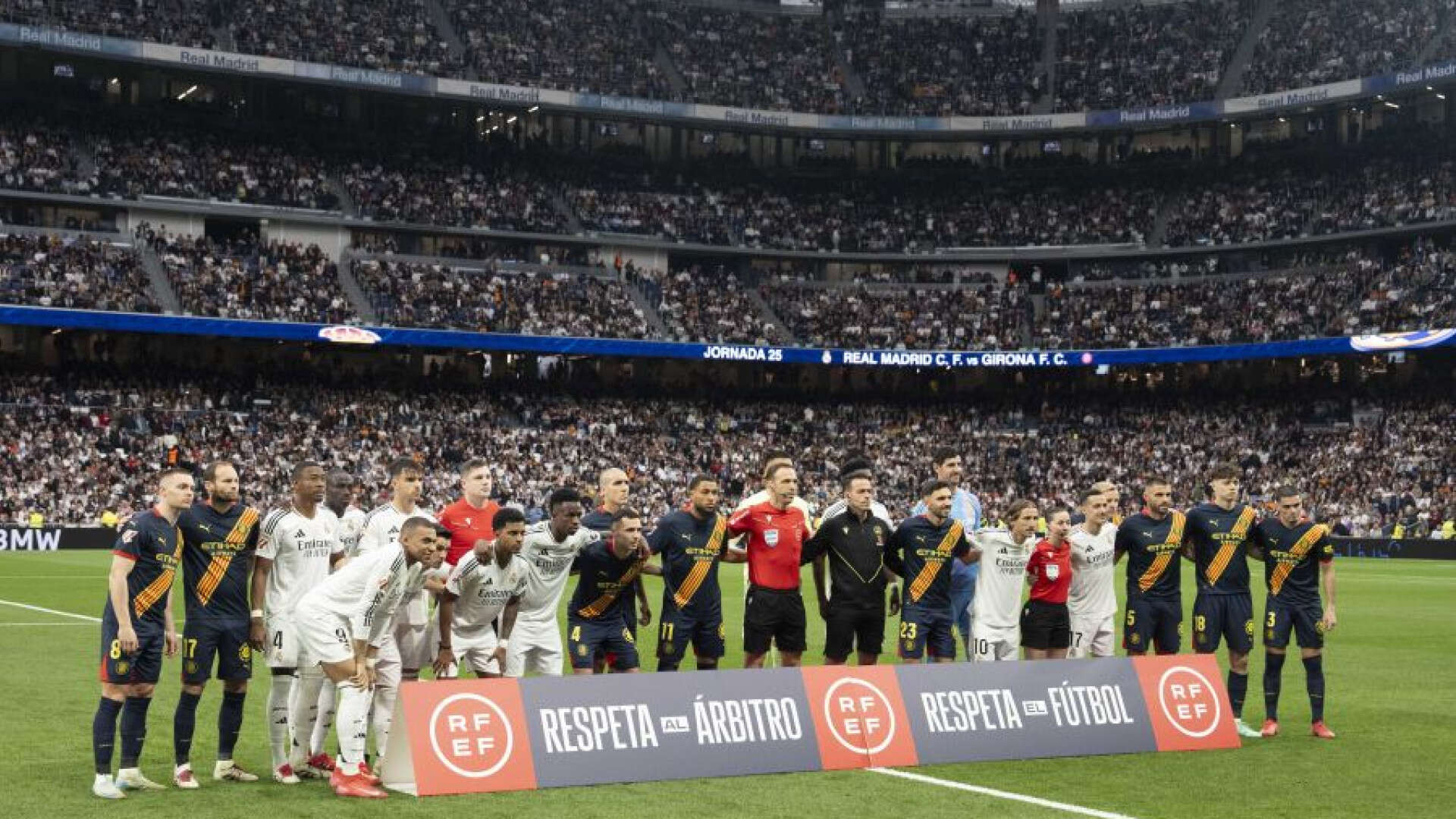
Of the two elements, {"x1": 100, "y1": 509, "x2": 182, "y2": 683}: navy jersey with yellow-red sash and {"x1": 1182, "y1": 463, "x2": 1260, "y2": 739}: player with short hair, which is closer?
{"x1": 100, "y1": 509, "x2": 182, "y2": 683}: navy jersey with yellow-red sash

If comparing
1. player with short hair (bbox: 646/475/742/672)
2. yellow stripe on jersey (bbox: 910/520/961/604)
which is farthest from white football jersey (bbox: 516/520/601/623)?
yellow stripe on jersey (bbox: 910/520/961/604)

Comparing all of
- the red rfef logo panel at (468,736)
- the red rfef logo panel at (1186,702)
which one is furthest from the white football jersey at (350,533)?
the red rfef logo panel at (1186,702)

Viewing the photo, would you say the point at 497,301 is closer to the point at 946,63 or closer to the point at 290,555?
the point at 946,63

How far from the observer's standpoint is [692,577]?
15000 mm

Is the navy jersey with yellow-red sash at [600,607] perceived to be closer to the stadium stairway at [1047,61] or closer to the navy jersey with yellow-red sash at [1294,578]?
the navy jersey with yellow-red sash at [1294,578]

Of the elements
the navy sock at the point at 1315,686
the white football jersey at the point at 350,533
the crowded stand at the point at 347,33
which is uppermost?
the crowded stand at the point at 347,33

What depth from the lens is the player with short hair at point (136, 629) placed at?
11766mm

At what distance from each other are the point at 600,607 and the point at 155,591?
151 inches

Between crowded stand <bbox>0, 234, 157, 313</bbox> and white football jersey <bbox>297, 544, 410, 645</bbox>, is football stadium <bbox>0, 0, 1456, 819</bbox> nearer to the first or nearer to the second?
crowded stand <bbox>0, 234, 157, 313</bbox>

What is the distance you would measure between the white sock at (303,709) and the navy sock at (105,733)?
4.12ft

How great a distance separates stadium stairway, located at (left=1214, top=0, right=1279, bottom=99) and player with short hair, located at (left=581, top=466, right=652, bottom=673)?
199 ft

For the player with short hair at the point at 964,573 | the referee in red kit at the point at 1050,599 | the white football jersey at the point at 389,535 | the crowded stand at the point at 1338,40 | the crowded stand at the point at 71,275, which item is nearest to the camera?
the white football jersey at the point at 389,535

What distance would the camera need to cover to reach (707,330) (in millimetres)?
66875

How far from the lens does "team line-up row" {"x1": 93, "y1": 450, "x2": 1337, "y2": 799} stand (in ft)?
39.1
